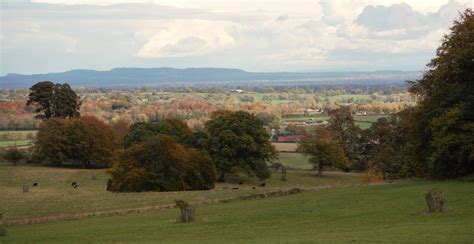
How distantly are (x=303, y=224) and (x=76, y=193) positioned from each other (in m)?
Result: 30.9

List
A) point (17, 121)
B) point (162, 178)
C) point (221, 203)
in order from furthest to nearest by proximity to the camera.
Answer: point (17, 121), point (162, 178), point (221, 203)

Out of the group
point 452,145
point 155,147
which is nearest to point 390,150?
point 155,147

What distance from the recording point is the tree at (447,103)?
42.9m

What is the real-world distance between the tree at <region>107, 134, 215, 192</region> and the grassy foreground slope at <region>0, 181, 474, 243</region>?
21946mm

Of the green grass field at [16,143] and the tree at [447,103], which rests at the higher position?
the tree at [447,103]

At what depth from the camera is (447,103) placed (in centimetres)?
4569

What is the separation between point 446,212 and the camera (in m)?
27.7

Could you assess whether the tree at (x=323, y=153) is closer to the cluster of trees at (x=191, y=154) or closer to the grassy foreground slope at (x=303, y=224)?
the cluster of trees at (x=191, y=154)

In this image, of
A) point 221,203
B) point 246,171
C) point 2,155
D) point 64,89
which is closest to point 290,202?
point 221,203

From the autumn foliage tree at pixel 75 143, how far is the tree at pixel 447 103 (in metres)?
47.0

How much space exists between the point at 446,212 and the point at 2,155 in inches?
2949

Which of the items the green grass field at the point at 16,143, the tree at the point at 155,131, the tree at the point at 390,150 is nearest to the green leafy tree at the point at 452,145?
the tree at the point at 390,150

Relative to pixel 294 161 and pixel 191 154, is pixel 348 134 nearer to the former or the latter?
pixel 294 161

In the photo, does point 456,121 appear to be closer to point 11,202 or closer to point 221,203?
point 221,203
